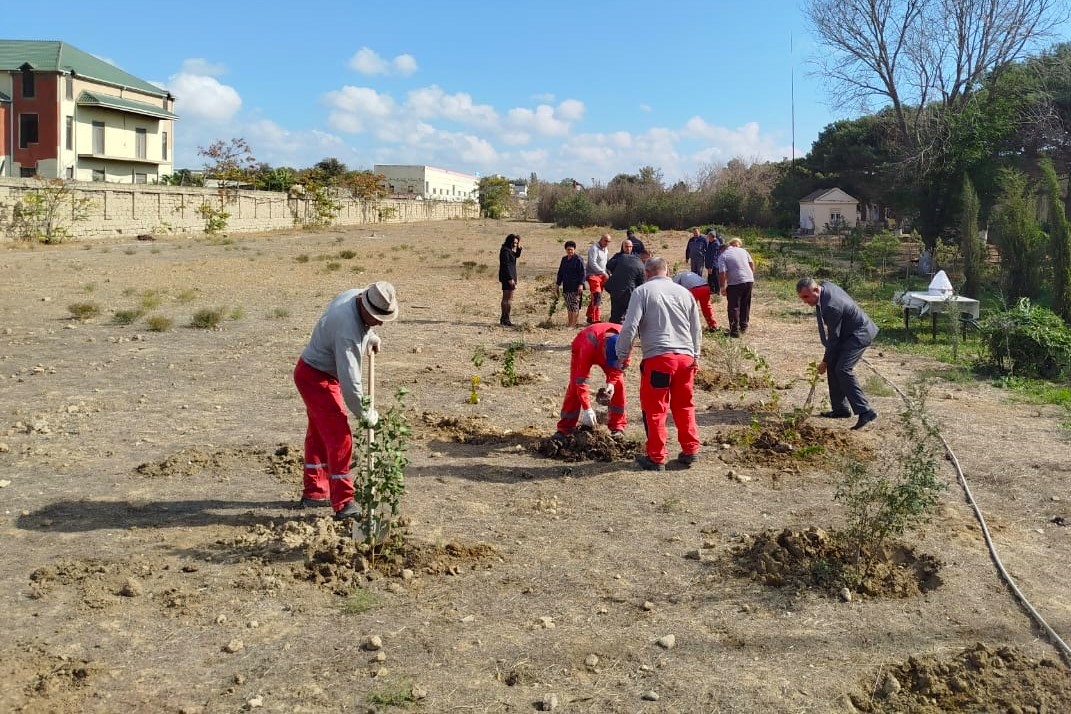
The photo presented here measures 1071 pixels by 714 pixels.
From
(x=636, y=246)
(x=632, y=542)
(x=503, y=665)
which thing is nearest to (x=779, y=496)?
(x=632, y=542)

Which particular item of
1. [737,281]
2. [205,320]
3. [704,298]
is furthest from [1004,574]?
[205,320]

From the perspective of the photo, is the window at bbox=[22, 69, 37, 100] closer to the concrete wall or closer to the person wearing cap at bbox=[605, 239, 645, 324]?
the concrete wall

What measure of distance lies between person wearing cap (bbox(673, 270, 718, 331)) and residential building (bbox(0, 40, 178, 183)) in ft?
134

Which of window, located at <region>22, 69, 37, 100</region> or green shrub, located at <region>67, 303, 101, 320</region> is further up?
window, located at <region>22, 69, 37, 100</region>

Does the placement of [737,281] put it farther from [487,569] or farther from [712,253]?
[487,569]

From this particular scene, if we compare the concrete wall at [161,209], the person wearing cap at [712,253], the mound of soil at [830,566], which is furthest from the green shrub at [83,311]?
the concrete wall at [161,209]

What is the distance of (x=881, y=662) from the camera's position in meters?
4.37

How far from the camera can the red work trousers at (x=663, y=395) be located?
7289 millimetres

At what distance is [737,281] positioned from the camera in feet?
47.9

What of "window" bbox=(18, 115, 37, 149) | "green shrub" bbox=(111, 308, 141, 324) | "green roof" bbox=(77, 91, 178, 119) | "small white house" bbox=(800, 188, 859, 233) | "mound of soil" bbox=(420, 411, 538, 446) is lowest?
"mound of soil" bbox=(420, 411, 538, 446)

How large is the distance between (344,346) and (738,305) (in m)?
10.4

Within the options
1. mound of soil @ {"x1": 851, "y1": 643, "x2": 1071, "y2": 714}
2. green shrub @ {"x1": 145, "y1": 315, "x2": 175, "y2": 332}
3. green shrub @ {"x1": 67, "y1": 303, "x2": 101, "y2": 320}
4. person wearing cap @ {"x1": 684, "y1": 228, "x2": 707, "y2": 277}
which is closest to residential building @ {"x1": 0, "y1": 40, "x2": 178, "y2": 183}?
green shrub @ {"x1": 67, "y1": 303, "x2": 101, "y2": 320}

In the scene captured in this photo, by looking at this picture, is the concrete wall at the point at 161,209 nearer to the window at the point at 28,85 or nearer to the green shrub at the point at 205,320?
the window at the point at 28,85

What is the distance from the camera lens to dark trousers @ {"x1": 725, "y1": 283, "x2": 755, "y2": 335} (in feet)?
48.4
